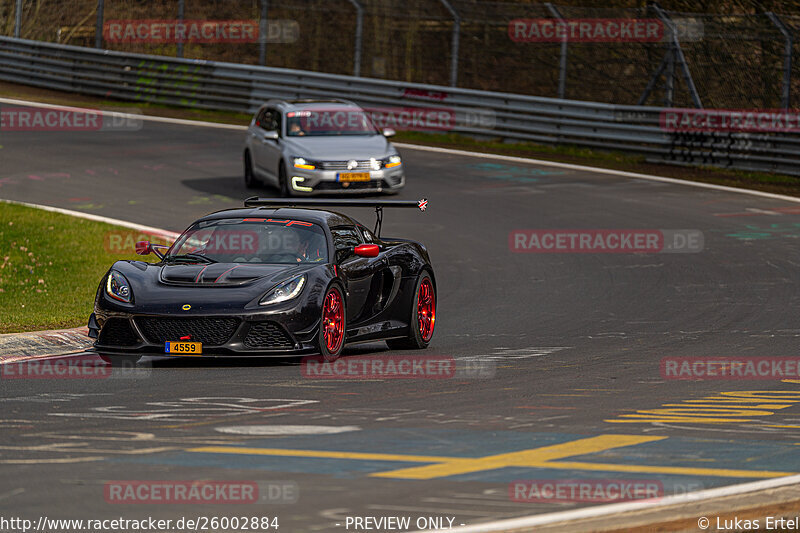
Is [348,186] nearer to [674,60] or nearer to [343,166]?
[343,166]

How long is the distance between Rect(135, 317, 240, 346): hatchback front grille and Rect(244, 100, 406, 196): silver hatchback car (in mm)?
12316

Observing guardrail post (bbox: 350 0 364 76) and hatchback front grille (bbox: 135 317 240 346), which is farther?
guardrail post (bbox: 350 0 364 76)

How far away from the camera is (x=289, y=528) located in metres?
5.91

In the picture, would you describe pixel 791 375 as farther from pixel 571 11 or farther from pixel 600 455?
pixel 571 11

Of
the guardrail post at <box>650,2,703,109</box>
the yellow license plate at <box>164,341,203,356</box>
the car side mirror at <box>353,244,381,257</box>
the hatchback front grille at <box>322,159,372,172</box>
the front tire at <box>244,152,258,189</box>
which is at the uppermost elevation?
the guardrail post at <box>650,2,703,109</box>

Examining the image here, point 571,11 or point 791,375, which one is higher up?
point 571,11

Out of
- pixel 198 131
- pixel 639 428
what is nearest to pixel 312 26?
pixel 198 131

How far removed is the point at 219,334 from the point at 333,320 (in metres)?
1.06

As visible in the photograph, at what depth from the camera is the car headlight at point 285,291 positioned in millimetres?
11086

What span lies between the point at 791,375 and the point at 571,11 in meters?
21.7

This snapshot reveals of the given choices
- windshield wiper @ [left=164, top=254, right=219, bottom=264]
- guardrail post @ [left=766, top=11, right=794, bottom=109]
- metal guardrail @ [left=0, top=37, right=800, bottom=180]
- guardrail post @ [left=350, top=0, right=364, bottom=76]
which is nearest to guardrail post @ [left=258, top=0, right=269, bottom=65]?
metal guardrail @ [left=0, top=37, right=800, bottom=180]

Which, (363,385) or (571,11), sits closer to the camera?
(363,385)

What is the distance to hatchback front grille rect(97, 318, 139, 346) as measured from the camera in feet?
36.4

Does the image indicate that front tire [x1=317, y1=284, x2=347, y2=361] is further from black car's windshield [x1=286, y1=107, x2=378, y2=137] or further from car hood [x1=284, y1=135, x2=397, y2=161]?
black car's windshield [x1=286, y1=107, x2=378, y2=137]
